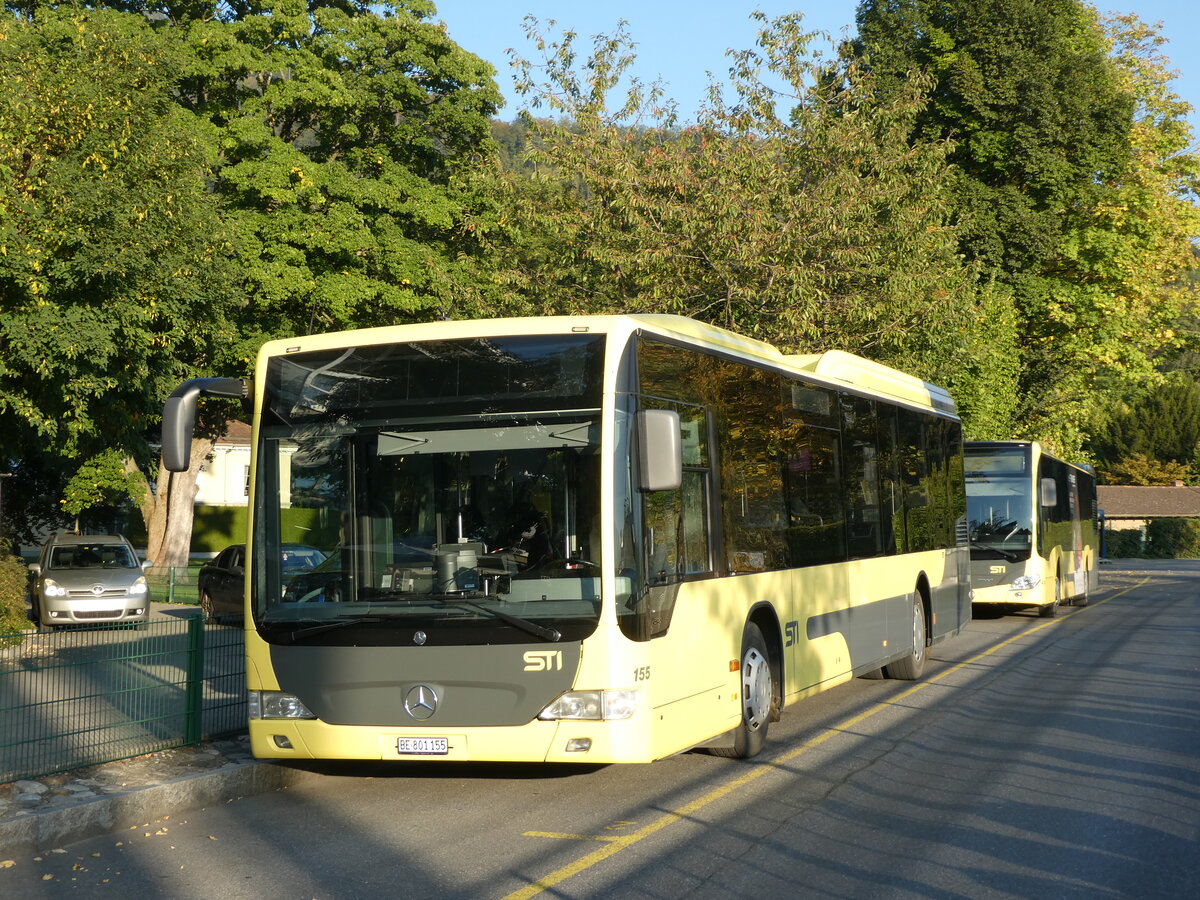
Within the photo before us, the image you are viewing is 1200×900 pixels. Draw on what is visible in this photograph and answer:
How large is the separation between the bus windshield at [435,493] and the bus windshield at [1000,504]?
57.8 ft

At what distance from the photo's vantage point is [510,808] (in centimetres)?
823

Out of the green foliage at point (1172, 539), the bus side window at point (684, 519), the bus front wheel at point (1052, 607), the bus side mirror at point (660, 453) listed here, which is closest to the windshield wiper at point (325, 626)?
the bus side window at point (684, 519)

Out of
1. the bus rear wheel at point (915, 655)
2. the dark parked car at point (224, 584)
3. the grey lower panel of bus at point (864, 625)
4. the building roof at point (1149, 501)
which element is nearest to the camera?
the grey lower panel of bus at point (864, 625)

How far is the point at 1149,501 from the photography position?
8675 centimetres

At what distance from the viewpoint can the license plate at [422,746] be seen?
7891 millimetres

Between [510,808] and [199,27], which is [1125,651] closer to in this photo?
[510,808]

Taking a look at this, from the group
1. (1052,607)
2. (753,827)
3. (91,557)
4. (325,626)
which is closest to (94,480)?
(91,557)

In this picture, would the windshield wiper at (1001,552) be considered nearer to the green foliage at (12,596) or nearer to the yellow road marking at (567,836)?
the green foliage at (12,596)

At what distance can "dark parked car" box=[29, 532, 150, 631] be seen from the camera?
72.8ft

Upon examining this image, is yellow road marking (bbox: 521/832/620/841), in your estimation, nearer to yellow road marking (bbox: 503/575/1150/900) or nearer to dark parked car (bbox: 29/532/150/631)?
yellow road marking (bbox: 503/575/1150/900)

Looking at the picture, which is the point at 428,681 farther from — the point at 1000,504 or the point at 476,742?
the point at 1000,504

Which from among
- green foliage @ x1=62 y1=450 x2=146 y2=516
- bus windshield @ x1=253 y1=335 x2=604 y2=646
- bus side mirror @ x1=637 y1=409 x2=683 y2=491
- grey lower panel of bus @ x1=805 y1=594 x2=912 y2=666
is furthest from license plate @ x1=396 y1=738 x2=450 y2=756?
green foliage @ x1=62 y1=450 x2=146 y2=516

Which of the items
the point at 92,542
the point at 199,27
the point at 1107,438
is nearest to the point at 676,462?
the point at 92,542

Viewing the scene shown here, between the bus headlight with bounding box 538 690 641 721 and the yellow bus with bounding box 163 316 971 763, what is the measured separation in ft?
0.04
